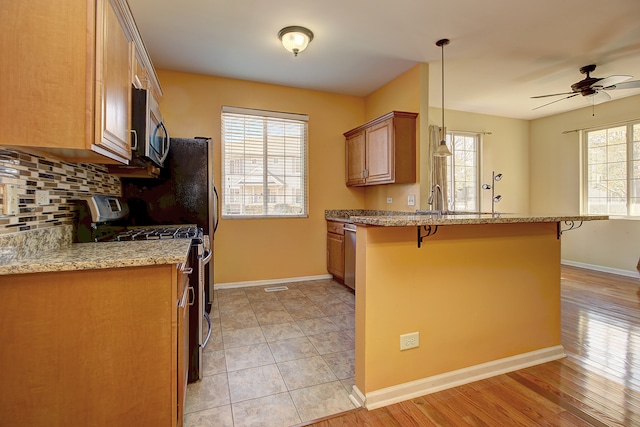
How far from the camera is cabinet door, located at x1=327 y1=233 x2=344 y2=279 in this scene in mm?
4105

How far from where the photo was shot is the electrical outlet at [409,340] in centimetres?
181

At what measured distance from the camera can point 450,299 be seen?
1937mm

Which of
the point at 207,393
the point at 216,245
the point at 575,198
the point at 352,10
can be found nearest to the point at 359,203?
the point at 216,245

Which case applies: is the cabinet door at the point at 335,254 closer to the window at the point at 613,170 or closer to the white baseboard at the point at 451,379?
the white baseboard at the point at 451,379

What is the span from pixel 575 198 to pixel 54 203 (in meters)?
6.91

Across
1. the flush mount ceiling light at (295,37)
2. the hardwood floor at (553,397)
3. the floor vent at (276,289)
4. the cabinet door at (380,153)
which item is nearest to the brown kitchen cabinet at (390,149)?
the cabinet door at (380,153)

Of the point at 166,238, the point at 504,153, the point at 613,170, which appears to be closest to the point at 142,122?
the point at 166,238

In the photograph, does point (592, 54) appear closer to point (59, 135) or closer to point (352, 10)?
point (352, 10)

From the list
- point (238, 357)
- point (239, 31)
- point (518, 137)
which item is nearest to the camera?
point (238, 357)

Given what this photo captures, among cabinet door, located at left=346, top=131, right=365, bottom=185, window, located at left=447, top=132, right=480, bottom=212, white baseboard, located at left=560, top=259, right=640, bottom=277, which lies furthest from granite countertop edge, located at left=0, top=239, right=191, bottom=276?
white baseboard, located at left=560, top=259, right=640, bottom=277

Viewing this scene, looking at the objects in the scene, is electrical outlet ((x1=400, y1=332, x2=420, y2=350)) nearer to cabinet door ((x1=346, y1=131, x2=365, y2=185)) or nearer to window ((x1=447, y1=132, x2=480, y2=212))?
cabinet door ((x1=346, y1=131, x2=365, y2=185))

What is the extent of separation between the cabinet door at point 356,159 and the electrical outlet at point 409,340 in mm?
2641

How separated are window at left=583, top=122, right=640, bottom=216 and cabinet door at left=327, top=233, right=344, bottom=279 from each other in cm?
443

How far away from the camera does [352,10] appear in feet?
8.39
